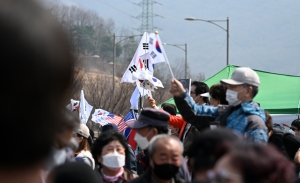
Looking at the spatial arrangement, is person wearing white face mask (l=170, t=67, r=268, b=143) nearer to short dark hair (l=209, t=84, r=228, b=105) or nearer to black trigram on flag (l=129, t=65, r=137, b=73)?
short dark hair (l=209, t=84, r=228, b=105)

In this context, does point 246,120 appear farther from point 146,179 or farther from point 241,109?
point 146,179

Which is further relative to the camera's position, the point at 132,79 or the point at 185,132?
the point at 132,79

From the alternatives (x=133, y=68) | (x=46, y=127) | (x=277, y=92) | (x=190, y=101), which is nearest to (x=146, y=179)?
(x=190, y=101)

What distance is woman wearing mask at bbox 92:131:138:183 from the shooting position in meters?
5.88

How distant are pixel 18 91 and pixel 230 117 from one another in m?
4.45

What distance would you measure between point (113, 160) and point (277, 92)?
8176 mm

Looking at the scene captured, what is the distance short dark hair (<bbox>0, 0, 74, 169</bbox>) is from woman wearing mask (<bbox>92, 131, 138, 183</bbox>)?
513 centimetres

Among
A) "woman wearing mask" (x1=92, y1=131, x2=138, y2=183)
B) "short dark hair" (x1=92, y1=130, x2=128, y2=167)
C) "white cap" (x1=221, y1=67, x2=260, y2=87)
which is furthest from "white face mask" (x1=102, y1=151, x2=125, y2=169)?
"white cap" (x1=221, y1=67, x2=260, y2=87)

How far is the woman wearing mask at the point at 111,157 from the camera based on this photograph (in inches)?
231

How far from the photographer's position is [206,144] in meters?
2.93

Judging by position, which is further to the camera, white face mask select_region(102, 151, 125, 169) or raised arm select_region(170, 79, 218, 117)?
white face mask select_region(102, 151, 125, 169)

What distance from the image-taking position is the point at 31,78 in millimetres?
727

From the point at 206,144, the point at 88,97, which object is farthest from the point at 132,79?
the point at 88,97

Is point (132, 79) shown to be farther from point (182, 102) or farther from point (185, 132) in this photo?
point (182, 102)
